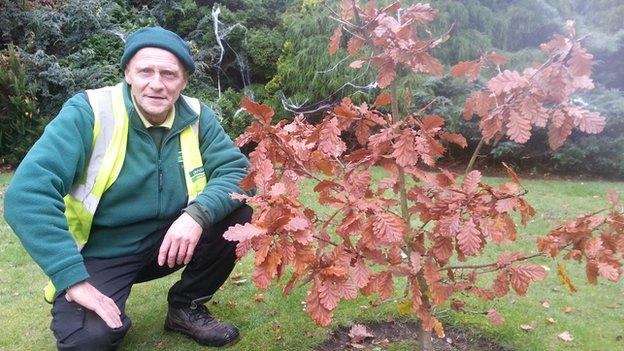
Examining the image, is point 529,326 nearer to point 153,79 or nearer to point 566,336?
point 566,336

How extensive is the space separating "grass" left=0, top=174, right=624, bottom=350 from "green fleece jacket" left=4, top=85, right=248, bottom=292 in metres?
0.67

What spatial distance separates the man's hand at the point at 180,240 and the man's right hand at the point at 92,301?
0.30 meters

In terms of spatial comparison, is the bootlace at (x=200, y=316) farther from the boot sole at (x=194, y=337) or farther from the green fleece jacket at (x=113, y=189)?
the green fleece jacket at (x=113, y=189)

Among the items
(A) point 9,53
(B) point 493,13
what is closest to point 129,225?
(A) point 9,53

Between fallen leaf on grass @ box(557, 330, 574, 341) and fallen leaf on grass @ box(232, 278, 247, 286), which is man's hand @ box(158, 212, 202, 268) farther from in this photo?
fallen leaf on grass @ box(557, 330, 574, 341)

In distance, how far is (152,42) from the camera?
2484 mm

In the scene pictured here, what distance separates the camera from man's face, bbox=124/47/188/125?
2494 mm

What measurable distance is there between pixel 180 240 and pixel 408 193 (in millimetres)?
1020

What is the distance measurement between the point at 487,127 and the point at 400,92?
6408 mm

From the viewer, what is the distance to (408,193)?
212 cm

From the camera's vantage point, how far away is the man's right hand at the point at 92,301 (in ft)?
6.97

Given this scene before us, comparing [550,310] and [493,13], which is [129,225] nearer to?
[550,310]

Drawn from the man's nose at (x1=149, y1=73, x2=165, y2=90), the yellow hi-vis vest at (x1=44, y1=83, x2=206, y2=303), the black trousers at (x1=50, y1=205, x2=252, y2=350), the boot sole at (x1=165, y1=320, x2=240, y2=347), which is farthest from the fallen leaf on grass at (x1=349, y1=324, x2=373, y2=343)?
the man's nose at (x1=149, y1=73, x2=165, y2=90)

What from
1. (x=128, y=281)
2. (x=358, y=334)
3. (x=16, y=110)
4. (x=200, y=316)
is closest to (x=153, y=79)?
(x=128, y=281)
